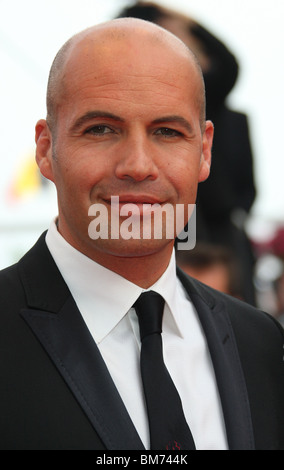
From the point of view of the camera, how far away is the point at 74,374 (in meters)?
2.09

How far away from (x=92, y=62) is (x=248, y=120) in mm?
2588

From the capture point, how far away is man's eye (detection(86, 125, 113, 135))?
7.38ft

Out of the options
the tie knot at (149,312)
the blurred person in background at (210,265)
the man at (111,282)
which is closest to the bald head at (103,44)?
the man at (111,282)

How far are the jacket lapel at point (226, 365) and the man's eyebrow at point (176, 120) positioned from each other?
2.07ft

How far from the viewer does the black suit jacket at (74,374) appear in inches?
79.5

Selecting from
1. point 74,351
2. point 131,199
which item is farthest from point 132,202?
point 74,351

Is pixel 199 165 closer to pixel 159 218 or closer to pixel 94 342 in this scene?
pixel 159 218

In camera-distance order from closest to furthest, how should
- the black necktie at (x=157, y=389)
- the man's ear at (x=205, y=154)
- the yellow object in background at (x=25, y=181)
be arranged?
1. the black necktie at (x=157, y=389)
2. the man's ear at (x=205, y=154)
3. the yellow object in background at (x=25, y=181)

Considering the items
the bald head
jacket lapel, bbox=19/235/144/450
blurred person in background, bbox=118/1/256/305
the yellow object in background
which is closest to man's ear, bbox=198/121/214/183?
the bald head

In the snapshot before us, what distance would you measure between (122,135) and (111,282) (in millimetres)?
470

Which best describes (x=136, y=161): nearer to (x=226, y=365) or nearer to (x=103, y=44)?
(x=103, y=44)

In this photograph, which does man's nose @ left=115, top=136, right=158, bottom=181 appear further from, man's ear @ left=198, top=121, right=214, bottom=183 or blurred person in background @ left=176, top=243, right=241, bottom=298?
blurred person in background @ left=176, top=243, right=241, bottom=298

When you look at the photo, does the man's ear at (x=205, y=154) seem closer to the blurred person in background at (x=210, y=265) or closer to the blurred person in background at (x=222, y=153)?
the blurred person in background at (x=222, y=153)

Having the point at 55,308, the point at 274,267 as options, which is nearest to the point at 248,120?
the point at 274,267
